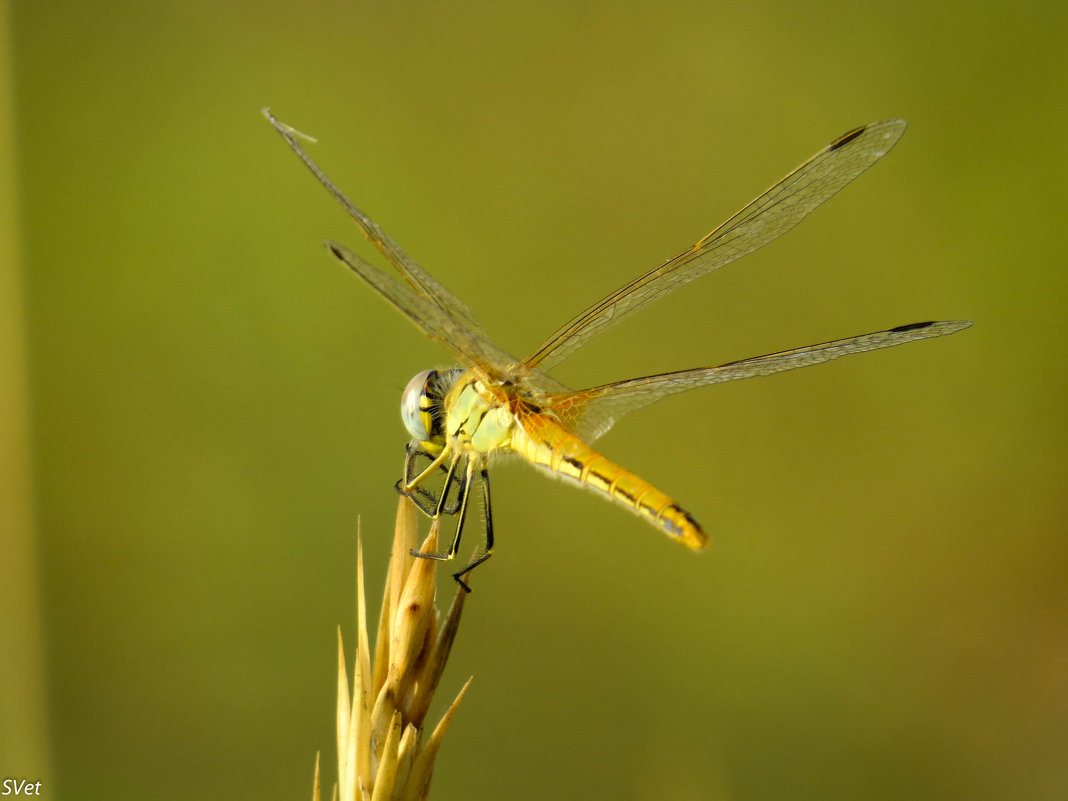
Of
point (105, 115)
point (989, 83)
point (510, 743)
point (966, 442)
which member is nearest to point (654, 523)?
point (510, 743)

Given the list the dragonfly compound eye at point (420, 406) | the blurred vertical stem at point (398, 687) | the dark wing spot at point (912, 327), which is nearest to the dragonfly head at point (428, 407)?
the dragonfly compound eye at point (420, 406)

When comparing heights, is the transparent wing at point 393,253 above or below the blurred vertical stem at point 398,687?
above

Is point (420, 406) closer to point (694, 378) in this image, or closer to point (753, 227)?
point (694, 378)

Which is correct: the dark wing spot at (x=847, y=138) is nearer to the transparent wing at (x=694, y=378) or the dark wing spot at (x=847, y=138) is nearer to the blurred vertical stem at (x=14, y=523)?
the transparent wing at (x=694, y=378)

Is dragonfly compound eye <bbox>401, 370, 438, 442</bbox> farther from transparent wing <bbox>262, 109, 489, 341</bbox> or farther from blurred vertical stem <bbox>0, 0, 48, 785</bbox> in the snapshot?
blurred vertical stem <bbox>0, 0, 48, 785</bbox>

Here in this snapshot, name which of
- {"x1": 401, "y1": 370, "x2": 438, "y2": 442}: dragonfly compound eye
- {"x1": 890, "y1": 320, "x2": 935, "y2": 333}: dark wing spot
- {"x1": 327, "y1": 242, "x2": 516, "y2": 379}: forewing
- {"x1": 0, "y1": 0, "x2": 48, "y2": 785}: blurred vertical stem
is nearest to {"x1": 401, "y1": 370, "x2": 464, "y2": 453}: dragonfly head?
{"x1": 401, "y1": 370, "x2": 438, "y2": 442}: dragonfly compound eye

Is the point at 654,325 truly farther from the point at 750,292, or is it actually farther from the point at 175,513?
the point at 175,513

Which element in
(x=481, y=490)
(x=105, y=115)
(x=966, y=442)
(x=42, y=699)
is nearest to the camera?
(x=481, y=490)

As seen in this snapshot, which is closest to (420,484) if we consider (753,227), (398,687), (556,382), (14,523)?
(556,382)
